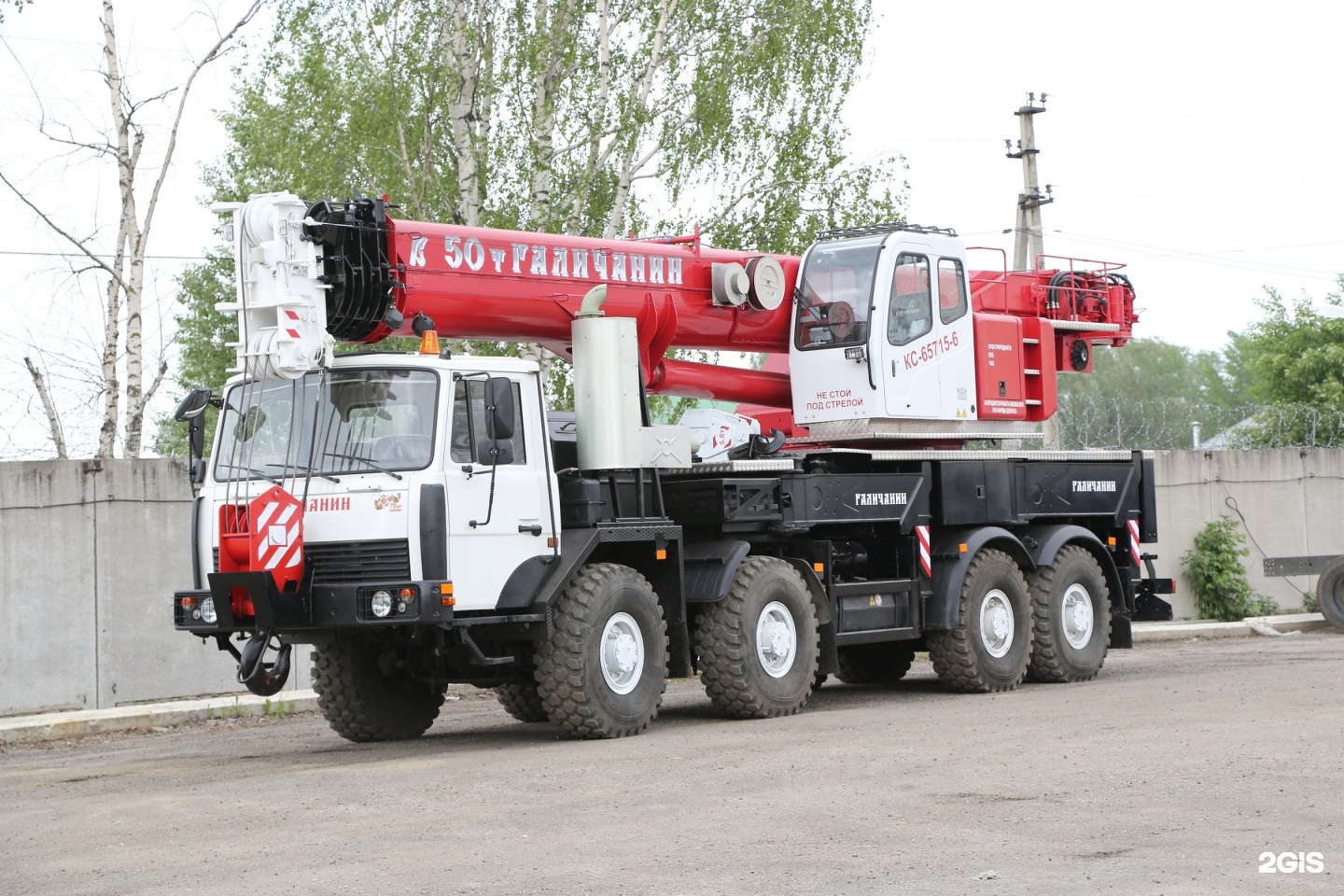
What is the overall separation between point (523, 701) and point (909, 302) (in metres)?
4.67

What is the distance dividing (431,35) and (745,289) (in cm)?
822

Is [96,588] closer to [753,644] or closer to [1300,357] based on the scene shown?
[753,644]

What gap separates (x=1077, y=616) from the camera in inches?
628

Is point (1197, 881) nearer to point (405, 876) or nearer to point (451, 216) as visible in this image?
point (405, 876)

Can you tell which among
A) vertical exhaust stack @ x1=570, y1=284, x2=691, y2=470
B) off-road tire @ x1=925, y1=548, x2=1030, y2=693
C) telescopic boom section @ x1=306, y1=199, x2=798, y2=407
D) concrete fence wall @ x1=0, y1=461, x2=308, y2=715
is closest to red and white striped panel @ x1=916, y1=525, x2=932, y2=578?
off-road tire @ x1=925, y1=548, x2=1030, y2=693

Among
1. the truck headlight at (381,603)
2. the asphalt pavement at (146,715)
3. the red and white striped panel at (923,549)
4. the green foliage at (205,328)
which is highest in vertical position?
the green foliage at (205,328)

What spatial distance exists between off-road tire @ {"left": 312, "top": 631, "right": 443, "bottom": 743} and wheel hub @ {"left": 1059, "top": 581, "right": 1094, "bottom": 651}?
6183 mm

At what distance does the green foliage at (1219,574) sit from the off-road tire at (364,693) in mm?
14058

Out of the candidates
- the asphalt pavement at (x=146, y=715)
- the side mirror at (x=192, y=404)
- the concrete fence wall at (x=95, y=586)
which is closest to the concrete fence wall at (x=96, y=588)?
the concrete fence wall at (x=95, y=586)

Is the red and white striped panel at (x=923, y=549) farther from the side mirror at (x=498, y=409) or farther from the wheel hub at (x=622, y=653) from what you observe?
the side mirror at (x=498, y=409)

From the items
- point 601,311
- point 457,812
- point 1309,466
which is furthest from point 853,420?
point 1309,466

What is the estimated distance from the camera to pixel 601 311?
12523 millimetres

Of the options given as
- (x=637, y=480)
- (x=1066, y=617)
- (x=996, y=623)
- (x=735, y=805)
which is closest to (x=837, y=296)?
(x=637, y=480)

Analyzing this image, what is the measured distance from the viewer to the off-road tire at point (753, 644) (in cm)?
1261
